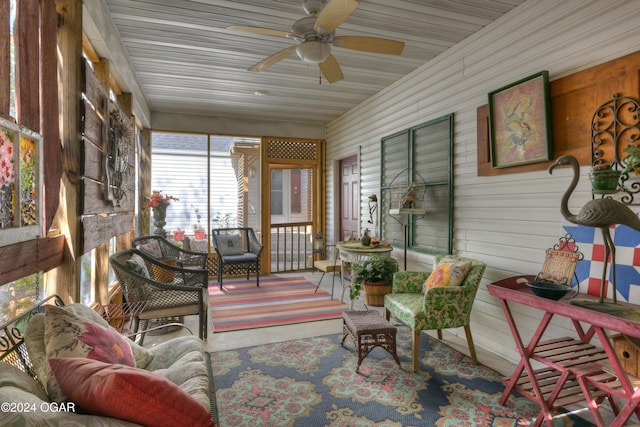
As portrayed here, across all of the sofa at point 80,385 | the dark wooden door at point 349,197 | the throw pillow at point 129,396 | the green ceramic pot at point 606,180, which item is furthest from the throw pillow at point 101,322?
the dark wooden door at point 349,197

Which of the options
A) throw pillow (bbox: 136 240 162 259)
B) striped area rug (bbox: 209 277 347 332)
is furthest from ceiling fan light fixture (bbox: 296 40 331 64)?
throw pillow (bbox: 136 240 162 259)

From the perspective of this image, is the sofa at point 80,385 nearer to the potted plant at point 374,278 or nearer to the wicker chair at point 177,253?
the potted plant at point 374,278

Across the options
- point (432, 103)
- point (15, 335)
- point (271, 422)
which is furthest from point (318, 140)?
point (15, 335)

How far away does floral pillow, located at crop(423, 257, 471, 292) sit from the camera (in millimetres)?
2855

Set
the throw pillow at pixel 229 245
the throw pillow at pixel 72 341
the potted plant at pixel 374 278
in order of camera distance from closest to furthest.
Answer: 1. the throw pillow at pixel 72 341
2. the potted plant at pixel 374 278
3. the throw pillow at pixel 229 245

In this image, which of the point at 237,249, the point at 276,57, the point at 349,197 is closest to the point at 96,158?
the point at 276,57

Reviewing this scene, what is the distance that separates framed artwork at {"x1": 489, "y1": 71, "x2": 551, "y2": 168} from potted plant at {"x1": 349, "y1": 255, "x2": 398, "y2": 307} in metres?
1.56

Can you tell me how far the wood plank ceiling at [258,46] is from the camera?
2834 mm

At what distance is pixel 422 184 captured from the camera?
157 inches

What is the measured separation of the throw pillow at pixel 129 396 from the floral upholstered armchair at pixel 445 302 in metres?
1.98

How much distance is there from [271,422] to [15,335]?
134cm

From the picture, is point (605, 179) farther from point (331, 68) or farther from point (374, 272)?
point (374, 272)

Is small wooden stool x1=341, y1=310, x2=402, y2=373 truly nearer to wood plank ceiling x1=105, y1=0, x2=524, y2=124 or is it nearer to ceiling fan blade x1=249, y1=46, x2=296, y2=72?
ceiling fan blade x1=249, y1=46, x2=296, y2=72

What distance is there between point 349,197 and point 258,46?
3.15 m
